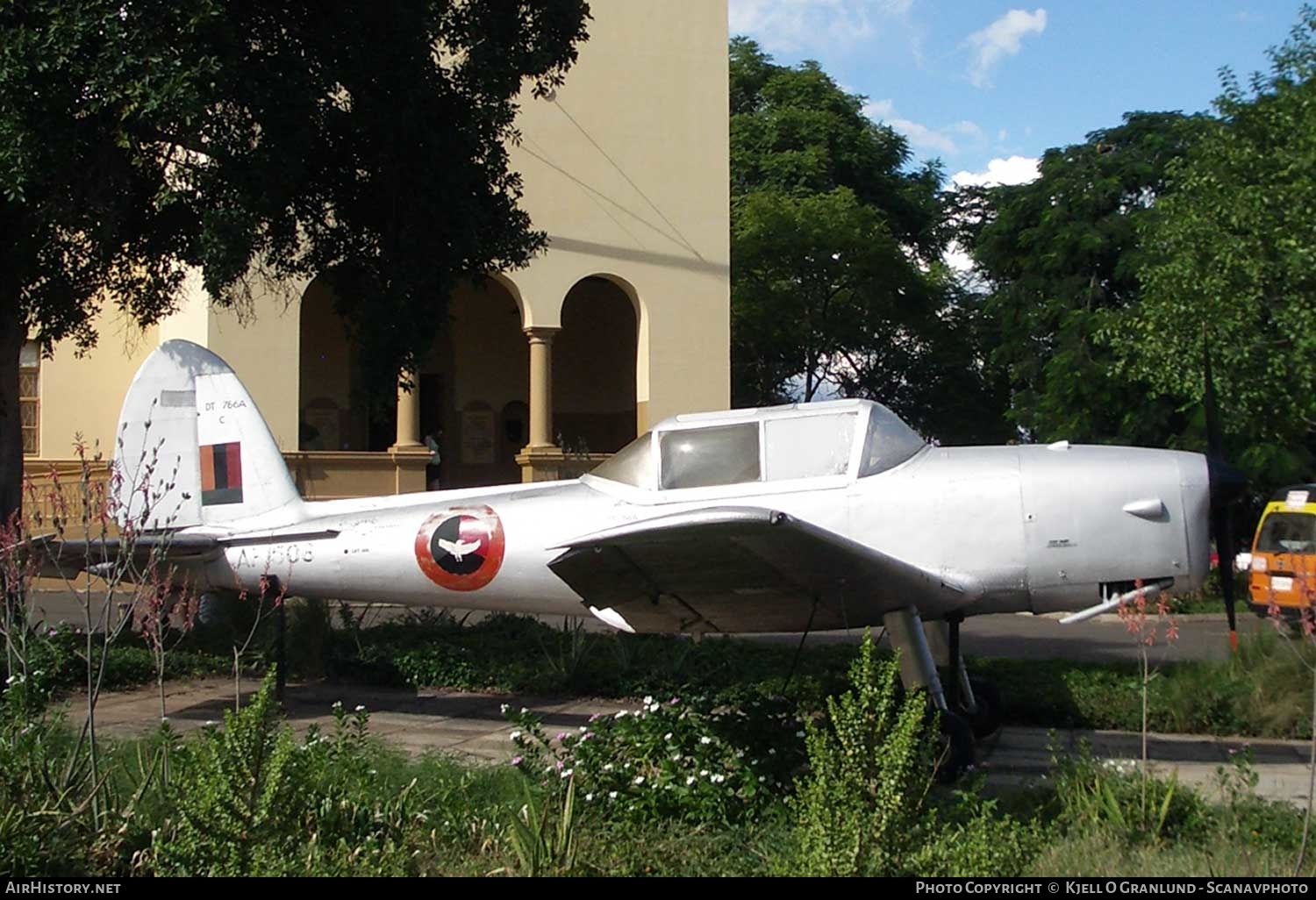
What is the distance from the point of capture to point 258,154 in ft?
29.9

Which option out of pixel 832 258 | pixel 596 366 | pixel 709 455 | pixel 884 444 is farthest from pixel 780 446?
pixel 832 258

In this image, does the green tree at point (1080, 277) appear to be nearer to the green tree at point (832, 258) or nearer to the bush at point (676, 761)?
the green tree at point (832, 258)

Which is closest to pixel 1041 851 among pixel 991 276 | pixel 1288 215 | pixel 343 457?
pixel 1288 215

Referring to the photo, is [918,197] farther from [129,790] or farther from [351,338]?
[129,790]

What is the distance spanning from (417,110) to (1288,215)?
1083 cm

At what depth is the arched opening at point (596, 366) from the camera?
80.6ft


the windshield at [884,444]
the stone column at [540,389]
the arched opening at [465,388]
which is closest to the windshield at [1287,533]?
the windshield at [884,444]

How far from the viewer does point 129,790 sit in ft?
18.1

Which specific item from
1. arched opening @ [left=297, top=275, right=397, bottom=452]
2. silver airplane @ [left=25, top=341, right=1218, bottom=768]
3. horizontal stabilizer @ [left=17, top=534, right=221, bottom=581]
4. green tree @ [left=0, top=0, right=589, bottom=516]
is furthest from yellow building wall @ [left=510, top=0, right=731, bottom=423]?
silver airplane @ [left=25, top=341, right=1218, bottom=768]

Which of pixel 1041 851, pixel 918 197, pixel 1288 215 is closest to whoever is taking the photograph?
pixel 1041 851

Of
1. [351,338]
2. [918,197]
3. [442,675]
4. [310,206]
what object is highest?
[918,197]

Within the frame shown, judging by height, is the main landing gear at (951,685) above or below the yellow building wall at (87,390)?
below

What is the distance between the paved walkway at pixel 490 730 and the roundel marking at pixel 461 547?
1.12 meters
